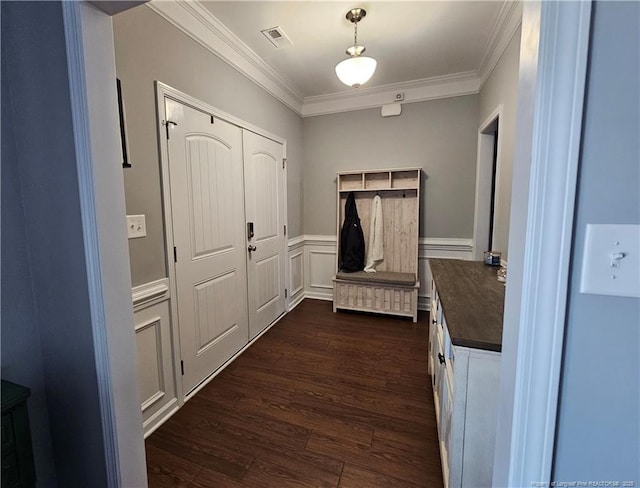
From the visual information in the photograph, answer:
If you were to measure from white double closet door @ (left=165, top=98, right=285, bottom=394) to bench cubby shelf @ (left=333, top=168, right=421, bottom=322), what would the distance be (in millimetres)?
897

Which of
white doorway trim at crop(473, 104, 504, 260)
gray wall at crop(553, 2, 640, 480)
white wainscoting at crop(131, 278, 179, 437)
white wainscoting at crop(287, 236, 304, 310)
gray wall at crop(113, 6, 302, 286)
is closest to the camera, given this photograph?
gray wall at crop(553, 2, 640, 480)

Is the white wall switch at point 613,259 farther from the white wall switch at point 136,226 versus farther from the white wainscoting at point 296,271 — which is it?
the white wainscoting at point 296,271

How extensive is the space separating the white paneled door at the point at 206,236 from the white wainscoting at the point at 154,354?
12cm

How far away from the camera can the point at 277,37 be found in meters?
2.27

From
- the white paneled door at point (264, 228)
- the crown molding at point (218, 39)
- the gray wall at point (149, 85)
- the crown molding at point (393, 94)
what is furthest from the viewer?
the crown molding at point (393, 94)

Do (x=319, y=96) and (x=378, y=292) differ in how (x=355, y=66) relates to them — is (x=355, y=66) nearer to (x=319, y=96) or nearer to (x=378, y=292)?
(x=319, y=96)

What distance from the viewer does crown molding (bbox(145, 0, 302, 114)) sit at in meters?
1.78

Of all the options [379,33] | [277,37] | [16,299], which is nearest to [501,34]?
[379,33]

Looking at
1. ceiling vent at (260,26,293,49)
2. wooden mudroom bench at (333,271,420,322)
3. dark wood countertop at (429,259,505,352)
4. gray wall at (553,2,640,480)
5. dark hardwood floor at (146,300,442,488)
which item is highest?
ceiling vent at (260,26,293,49)

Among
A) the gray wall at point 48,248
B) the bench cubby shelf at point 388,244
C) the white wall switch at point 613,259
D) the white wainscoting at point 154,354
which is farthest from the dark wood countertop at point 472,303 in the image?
the white wainscoting at point 154,354

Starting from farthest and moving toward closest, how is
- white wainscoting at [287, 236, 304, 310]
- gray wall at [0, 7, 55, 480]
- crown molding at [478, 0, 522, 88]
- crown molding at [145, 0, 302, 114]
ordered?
1. white wainscoting at [287, 236, 304, 310]
2. crown molding at [478, 0, 522, 88]
3. crown molding at [145, 0, 302, 114]
4. gray wall at [0, 7, 55, 480]

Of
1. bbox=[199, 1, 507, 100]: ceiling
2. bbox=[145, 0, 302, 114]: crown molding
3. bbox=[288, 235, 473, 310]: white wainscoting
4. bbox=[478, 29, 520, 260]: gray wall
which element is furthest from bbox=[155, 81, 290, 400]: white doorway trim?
bbox=[478, 29, 520, 260]: gray wall

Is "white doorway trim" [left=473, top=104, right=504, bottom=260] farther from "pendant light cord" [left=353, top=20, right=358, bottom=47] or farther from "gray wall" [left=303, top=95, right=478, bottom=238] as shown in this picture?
"pendant light cord" [left=353, top=20, right=358, bottom=47]

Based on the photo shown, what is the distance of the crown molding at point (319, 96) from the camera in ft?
6.14
